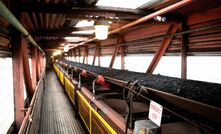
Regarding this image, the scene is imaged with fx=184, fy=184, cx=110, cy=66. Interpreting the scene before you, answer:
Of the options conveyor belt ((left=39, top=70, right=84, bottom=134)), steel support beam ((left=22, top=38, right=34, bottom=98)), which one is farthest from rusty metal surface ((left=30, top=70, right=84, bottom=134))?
steel support beam ((left=22, top=38, right=34, bottom=98))

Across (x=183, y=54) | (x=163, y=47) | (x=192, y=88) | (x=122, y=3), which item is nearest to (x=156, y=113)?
(x=192, y=88)

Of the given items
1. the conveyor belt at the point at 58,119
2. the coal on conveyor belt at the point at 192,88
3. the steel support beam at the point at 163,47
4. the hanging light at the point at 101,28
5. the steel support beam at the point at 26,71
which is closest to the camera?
the coal on conveyor belt at the point at 192,88

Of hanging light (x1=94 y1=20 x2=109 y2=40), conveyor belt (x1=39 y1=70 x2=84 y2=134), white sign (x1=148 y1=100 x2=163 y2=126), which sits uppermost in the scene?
hanging light (x1=94 y1=20 x2=109 y2=40)

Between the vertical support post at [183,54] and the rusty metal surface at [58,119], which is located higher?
the vertical support post at [183,54]

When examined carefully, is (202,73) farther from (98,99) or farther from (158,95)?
(158,95)

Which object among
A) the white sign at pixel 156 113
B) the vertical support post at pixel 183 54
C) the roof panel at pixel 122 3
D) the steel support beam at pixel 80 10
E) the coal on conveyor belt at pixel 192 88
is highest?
the roof panel at pixel 122 3

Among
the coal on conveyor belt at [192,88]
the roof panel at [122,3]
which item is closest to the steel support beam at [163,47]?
the roof panel at [122,3]

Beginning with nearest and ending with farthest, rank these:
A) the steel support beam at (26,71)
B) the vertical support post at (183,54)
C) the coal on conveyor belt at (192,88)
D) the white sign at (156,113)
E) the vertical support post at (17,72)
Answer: the coal on conveyor belt at (192,88)
the white sign at (156,113)
the vertical support post at (17,72)
the steel support beam at (26,71)
the vertical support post at (183,54)

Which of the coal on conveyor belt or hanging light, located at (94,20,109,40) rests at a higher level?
hanging light, located at (94,20,109,40)

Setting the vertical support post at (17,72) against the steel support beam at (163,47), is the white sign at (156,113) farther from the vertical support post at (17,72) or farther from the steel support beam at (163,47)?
the steel support beam at (163,47)

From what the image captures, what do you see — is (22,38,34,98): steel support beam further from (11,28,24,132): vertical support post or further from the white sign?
the white sign

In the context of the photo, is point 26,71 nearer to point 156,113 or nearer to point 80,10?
point 80,10

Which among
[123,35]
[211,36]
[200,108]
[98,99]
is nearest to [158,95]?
[200,108]

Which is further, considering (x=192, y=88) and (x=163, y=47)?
(x=163, y=47)
